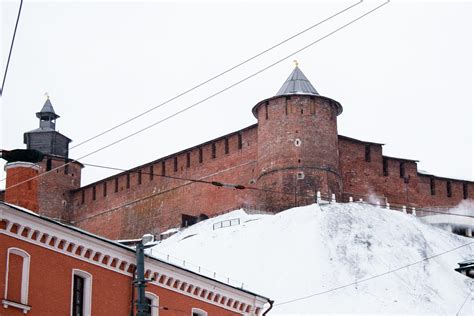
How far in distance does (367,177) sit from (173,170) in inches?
449

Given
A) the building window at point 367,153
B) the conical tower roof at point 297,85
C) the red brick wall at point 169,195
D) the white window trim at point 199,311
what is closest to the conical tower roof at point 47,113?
the red brick wall at point 169,195

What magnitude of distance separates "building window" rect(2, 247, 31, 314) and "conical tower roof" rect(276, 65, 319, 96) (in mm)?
40127

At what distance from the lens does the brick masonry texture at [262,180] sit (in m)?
56.7

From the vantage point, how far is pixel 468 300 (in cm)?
4594

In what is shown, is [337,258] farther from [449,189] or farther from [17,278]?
[17,278]

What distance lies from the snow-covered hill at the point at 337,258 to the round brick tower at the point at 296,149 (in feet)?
7.05

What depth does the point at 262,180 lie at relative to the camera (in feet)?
189

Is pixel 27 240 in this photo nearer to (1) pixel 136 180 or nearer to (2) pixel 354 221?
(2) pixel 354 221

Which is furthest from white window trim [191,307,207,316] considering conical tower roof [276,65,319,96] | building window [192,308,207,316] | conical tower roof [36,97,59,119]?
conical tower roof [36,97,59,119]

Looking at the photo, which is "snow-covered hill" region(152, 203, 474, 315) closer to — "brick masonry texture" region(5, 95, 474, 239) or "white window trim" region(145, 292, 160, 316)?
"brick masonry texture" region(5, 95, 474, 239)

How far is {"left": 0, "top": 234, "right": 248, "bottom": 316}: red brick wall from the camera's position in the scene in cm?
1902

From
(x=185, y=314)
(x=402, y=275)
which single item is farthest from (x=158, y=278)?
(x=402, y=275)

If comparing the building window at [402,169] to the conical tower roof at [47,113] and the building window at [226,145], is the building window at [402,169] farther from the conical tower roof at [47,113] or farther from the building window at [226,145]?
the conical tower roof at [47,113]

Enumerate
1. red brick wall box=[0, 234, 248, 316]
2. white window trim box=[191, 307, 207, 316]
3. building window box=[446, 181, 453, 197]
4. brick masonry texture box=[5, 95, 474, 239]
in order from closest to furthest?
red brick wall box=[0, 234, 248, 316], white window trim box=[191, 307, 207, 316], brick masonry texture box=[5, 95, 474, 239], building window box=[446, 181, 453, 197]
